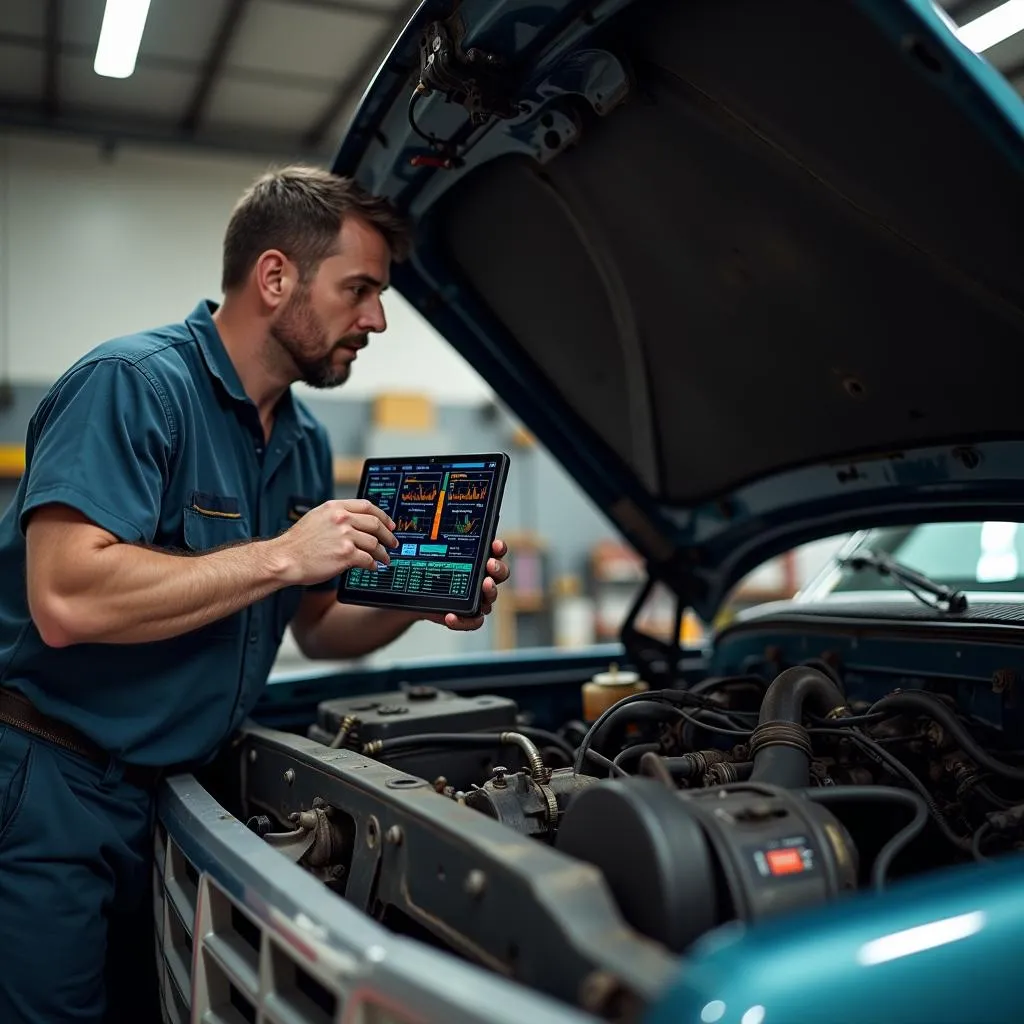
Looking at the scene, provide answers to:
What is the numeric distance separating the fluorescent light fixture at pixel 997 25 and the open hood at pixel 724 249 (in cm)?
361

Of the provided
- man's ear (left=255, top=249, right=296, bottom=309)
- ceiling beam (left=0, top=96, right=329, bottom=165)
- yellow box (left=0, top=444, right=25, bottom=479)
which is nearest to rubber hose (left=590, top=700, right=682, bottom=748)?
man's ear (left=255, top=249, right=296, bottom=309)

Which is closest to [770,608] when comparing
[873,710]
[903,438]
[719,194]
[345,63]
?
[903,438]

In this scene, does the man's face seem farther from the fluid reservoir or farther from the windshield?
the windshield

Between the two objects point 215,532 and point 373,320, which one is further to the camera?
point 373,320

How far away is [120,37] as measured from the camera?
17.1 ft

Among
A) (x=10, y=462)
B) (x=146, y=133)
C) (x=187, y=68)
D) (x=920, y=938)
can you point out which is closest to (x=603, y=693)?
(x=920, y=938)

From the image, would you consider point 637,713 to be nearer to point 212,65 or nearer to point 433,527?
point 433,527

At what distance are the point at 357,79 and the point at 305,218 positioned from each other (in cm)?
494

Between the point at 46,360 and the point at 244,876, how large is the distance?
6424 millimetres

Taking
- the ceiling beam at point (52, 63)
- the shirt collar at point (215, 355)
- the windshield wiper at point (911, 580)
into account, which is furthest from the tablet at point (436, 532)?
the ceiling beam at point (52, 63)

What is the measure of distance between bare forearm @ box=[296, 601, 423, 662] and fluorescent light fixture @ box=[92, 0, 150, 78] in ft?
13.4

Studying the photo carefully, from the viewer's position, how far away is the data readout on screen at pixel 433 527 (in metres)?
1.66

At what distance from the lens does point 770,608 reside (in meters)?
2.23

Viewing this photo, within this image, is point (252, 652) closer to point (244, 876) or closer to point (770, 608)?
point (244, 876)
